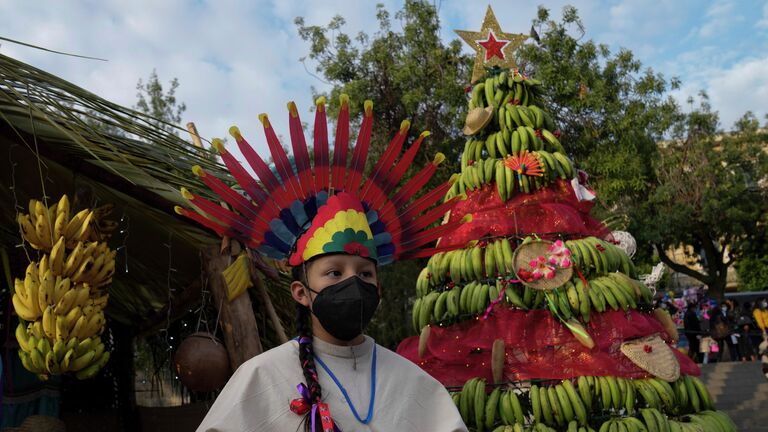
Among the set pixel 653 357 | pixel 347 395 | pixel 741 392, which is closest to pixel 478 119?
pixel 653 357

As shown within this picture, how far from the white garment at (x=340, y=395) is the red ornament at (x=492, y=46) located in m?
4.07

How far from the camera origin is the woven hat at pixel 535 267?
488cm

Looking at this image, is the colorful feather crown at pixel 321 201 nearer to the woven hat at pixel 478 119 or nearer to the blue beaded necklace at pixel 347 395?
the blue beaded necklace at pixel 347 395

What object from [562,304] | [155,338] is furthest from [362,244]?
[155,338]

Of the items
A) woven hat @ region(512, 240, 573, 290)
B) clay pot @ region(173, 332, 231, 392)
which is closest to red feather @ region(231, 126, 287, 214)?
clay pot @ region(173, 332, 231, 392)

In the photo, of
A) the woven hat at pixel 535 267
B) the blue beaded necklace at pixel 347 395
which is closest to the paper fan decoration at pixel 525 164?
the woven hat at pixel 535 267

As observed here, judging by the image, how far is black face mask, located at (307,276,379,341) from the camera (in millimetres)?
2420

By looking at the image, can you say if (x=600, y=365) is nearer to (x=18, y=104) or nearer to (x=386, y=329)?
(x=18, y=104)

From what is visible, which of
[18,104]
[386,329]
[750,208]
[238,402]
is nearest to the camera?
[238,402]

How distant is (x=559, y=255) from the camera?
4941mm

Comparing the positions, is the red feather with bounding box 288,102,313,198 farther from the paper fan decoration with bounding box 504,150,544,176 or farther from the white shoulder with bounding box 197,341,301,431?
the paper fan decoration with bounding box 504,150,544,176

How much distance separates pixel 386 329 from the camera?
1532cm

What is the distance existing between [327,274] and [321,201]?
0.32 m

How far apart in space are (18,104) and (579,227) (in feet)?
12.6
